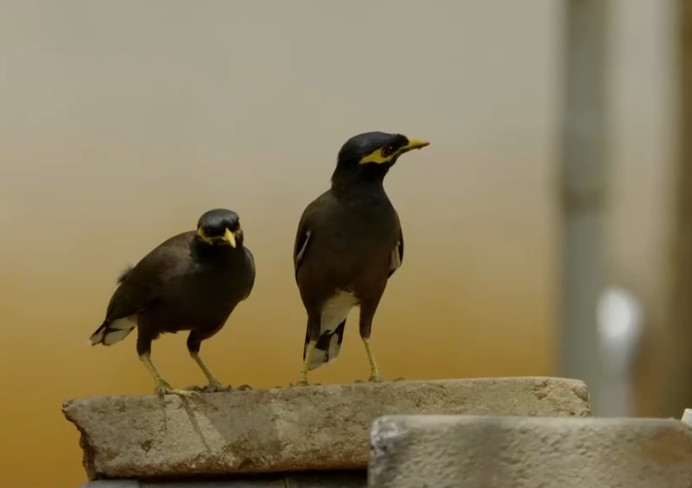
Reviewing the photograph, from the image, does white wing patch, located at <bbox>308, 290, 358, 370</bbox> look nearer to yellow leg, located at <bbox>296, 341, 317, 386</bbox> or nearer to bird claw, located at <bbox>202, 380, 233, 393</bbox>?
yellow leg, located at <bbox>296, 341, 317, 386</bbox>

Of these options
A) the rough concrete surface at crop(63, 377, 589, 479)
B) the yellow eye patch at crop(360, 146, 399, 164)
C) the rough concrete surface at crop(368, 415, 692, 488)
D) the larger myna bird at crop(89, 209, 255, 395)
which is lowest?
the rough concrete surface at crop(63, 377, 589, 479)

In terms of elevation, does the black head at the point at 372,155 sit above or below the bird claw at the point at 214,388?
above

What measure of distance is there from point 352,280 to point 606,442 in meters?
0.74

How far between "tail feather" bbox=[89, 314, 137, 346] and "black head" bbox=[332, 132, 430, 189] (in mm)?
527

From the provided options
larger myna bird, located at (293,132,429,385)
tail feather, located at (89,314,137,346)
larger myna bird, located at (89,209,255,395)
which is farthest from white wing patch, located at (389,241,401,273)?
tail feather, located at (89,314,137,346)

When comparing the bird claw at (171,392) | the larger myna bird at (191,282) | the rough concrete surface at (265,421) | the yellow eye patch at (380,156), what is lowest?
the rough concrete surface at (265,421)

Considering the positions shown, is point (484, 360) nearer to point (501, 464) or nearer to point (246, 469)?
point (246, 469)

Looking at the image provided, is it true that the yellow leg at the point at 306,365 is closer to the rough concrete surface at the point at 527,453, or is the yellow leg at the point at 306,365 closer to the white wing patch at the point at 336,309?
the white wing patch at the point at 336,309

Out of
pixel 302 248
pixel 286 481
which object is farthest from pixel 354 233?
pixel 286 481

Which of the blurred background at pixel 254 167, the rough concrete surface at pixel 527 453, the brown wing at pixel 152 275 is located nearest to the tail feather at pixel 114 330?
the brown wing at pixel 152 275

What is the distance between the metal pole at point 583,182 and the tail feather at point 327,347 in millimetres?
1529

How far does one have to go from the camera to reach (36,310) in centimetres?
279

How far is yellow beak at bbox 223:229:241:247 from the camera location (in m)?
1.99

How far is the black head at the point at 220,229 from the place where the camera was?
200 centimetres
